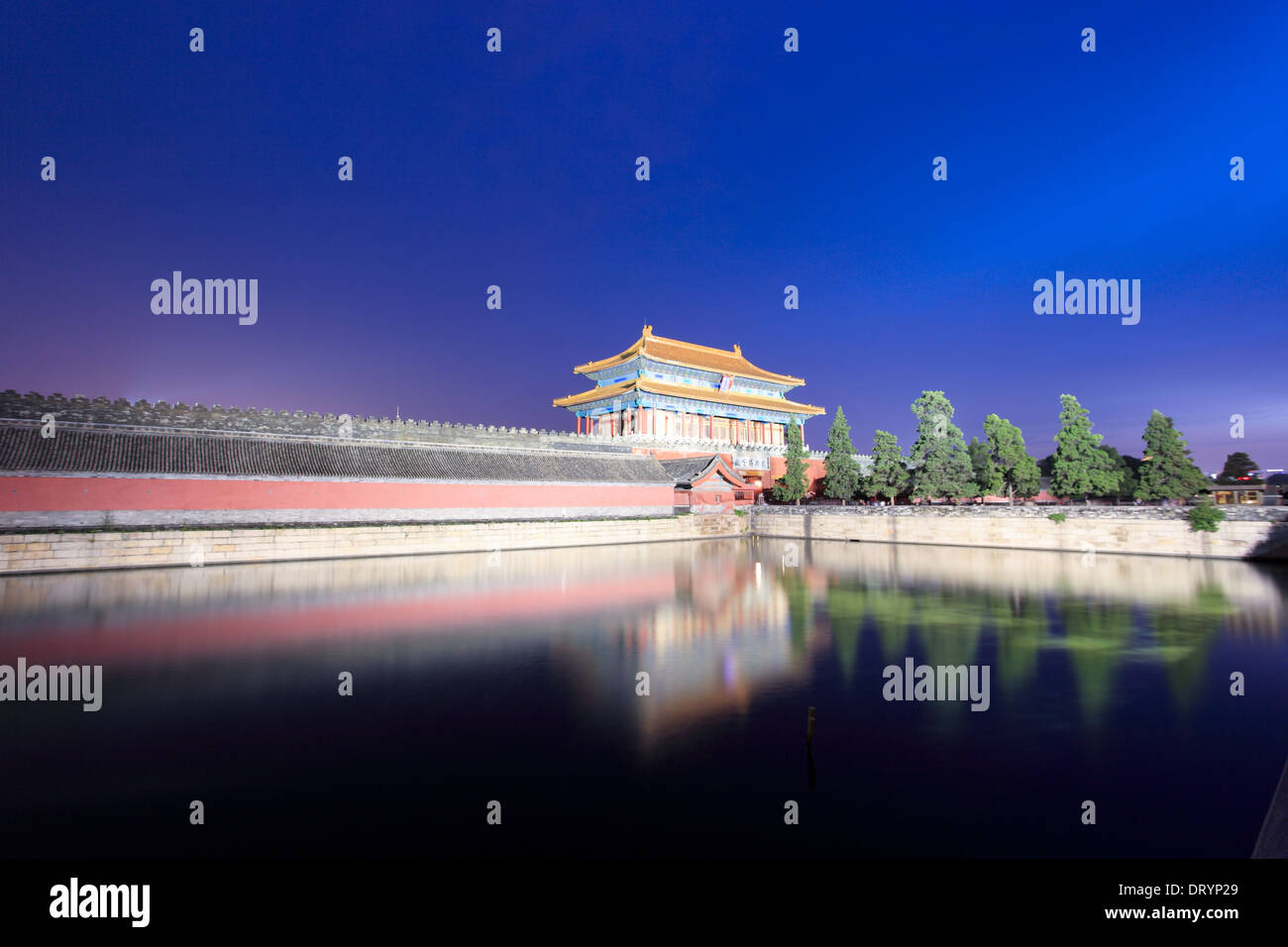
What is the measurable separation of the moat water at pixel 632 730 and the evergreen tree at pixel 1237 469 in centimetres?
4426

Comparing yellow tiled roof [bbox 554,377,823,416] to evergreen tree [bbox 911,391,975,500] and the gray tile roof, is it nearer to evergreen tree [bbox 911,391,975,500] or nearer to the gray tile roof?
the gray tile roof

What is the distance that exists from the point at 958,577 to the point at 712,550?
10.8 meters

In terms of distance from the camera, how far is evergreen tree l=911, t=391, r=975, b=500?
31938 millimetres

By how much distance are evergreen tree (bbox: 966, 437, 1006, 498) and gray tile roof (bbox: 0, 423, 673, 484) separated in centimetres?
1898

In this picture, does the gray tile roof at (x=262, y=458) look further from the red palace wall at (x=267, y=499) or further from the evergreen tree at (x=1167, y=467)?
the evergreen tree at (x=1167, y=467)

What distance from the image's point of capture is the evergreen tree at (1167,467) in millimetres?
26906

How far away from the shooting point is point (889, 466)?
3447 cm

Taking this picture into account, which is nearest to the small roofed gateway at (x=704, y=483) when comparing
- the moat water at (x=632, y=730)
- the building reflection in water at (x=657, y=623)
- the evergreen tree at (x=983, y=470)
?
the evergreen tree at (x=983, y=470)

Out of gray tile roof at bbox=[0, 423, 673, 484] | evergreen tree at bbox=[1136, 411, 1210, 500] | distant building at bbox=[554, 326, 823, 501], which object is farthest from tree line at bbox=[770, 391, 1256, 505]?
gray tile roof at bbox=[0, 423, 673, 484]

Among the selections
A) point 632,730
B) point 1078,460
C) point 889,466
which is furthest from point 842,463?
point 632,730

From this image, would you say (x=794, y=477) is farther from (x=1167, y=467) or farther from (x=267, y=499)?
(x=267, y=499)
